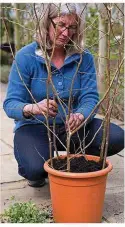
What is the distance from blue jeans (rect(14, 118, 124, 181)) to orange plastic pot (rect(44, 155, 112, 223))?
0.28 m

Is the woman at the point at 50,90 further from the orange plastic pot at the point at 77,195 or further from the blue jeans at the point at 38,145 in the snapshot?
the orange plastic pot at the point at 77,195

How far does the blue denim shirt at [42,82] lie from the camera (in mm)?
2895

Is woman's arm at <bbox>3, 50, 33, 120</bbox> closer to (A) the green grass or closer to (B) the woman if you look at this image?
(B) the woman

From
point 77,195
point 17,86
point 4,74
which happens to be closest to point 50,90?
point 17,86

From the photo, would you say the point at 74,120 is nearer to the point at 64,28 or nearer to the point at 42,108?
the point at 42,108

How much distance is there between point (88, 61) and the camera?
120 inches

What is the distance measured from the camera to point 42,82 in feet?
9.73

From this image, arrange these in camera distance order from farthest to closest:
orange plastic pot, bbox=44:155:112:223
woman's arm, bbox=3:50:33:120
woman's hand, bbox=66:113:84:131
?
woman's arm, bbox=3:50:33:120 → woman's hand, bbox=66:113:84:131 → orange plastic pot, bbox=44:155:112:223

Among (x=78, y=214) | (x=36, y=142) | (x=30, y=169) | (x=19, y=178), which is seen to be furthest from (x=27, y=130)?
(x=78, y=214)

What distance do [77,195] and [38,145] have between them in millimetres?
599

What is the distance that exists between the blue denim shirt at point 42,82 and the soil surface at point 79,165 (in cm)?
33

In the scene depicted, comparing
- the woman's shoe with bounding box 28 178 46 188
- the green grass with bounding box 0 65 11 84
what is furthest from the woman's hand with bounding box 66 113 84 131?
the green grass with bounding box 0 65 11 84

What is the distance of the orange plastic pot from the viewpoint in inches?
92.7

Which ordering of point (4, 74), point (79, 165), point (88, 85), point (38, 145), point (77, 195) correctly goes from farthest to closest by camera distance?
point (4, 74)
point (88, 85)
point (38, 145)
point (79, 165)
point (77, 195)
